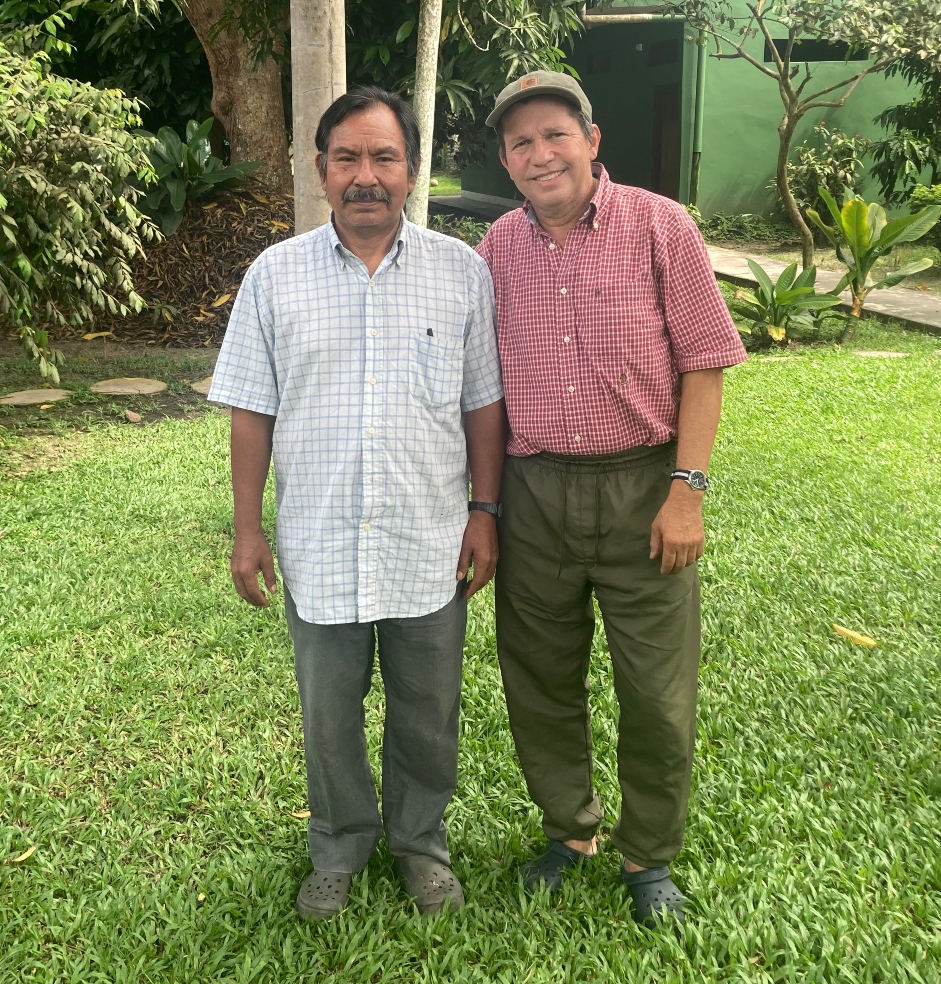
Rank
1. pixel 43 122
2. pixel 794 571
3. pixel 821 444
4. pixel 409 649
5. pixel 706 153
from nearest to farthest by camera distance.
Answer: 1. pixel 409 649
2. pixel 794 571
3. pixel 43 122
4. pixel 821 444
5. pixel 706 153

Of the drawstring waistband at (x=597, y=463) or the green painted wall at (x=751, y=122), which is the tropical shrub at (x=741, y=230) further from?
the drawstring waistband at (x=597, y=463)

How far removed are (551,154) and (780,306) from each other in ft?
22.5

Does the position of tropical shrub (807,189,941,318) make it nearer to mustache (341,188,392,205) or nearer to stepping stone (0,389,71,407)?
stepping stone (0,389,71,407)

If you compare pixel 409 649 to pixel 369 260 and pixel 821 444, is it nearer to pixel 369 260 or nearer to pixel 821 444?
pixel 369 260

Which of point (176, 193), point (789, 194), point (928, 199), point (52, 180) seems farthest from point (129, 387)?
point (928, 199)

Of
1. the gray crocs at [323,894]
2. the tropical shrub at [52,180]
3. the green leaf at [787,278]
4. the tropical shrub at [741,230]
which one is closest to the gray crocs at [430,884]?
the gray crocs at [323,894]

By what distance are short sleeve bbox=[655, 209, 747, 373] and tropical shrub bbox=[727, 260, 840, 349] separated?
6.62 meters

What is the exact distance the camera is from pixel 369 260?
2.27 m

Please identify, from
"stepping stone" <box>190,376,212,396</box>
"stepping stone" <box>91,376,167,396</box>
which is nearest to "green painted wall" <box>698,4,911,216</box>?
"stepping stone" <box>190,376,212,396</box>

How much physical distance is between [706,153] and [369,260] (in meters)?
13.4

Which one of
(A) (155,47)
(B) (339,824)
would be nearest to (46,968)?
(B) (339,824)

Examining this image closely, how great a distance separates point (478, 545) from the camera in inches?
96.0

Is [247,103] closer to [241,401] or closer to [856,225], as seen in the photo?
[856,225]

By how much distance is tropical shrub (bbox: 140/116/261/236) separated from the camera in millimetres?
9789
